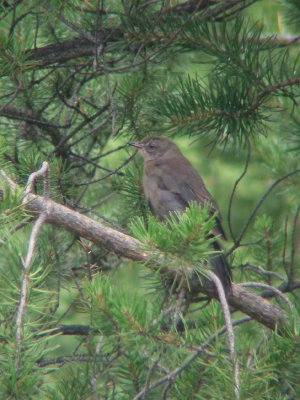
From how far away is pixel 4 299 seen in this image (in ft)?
8.03

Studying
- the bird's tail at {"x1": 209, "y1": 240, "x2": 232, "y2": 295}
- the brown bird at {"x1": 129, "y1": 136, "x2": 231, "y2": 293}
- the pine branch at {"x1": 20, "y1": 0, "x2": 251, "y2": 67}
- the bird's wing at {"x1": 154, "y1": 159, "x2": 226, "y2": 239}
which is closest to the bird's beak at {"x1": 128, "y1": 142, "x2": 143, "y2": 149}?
the brown bird at {"x1": 129, "y1": 136, "x2": 231, "y2": 293}

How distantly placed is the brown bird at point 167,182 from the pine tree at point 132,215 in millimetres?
144

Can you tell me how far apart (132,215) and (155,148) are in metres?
0.93

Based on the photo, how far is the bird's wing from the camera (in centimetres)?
500

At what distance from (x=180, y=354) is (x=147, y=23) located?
186 cm

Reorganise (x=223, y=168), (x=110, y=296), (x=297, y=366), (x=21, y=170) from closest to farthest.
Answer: (x=110, y=296) < (x=297, y=366) < (x=21, y=170) < (x=223, y=168)

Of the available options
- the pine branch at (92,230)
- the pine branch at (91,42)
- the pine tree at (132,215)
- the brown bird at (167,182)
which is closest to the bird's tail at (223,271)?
the pine tree at (132,215)

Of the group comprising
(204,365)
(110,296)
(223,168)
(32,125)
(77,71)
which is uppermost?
(77,71)

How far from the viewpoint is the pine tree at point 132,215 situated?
96.7 inches

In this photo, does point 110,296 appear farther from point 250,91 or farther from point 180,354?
point 250,91

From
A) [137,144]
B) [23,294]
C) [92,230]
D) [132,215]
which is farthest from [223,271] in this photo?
[23,294]

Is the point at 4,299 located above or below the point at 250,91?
below

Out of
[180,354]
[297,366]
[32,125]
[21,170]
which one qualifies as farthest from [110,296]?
[32,125]

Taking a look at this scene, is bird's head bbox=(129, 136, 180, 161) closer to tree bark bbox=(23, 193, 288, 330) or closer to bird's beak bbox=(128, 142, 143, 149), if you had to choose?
bird's beak bbox=(128, 142, 143, 149)
